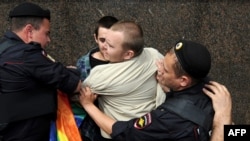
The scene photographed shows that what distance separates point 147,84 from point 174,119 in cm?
35

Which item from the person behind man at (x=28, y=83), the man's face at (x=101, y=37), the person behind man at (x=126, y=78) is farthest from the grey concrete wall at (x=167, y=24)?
the person behind man at (x=126, y=78)

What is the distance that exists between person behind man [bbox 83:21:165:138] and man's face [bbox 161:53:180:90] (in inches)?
6.4

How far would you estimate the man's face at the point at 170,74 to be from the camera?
2.41 metres

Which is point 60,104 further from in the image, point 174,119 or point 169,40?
point 169,40

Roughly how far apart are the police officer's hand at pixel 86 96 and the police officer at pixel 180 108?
24cm

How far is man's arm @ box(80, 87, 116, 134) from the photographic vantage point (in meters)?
2.56

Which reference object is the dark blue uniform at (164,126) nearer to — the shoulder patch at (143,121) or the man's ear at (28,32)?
the shoulder patch at (143,121)

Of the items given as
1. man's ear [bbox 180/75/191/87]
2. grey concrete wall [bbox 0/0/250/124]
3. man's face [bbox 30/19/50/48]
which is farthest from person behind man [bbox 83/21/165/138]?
grey concrete wall [bbox 0/0/250/124]

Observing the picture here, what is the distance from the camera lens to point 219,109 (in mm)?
2459

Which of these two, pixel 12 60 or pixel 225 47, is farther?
pixel 225 47

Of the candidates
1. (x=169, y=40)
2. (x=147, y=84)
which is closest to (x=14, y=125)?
(x=147, y=84)

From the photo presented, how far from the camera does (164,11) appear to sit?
432 centimetres

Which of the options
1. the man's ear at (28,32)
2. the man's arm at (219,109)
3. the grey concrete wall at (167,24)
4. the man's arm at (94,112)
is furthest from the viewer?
the grey concrete wall at (167,24)

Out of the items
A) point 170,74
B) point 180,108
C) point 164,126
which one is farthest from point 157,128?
point 170,74
